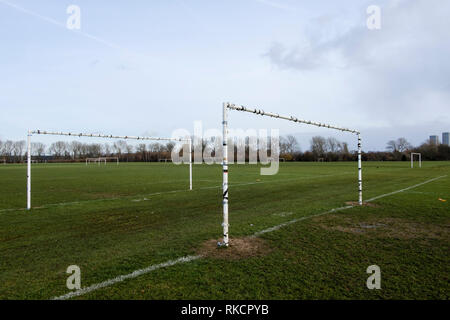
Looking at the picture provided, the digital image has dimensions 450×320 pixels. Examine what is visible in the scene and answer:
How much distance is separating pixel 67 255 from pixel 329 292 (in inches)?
163

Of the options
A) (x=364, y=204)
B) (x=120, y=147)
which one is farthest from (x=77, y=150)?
(x=364, y=204)

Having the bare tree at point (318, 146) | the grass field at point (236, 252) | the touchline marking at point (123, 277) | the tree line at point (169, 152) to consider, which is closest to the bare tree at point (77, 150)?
the tree line at point (169, 152)

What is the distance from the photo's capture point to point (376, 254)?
4.70 m

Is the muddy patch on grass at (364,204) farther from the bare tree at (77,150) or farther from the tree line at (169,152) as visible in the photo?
the bare tree at (77,150)

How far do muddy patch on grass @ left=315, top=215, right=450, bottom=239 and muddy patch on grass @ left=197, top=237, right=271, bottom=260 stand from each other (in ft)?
6.75

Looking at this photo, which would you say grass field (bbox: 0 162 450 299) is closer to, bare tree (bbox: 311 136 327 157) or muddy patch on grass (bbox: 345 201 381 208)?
muddy patch on grass (bbox: 345 201 381 208)

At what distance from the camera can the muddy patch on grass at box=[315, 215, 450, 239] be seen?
19.2 ft

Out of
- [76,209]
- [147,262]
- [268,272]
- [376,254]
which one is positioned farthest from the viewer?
[76,209]

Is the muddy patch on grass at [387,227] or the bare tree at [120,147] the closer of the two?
the muddy patch on grass at [387,227]

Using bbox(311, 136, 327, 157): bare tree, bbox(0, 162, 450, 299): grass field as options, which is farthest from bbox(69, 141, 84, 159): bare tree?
bbox(0, 162, 450, 299): grass field

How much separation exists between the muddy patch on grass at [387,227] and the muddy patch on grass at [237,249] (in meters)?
2.06

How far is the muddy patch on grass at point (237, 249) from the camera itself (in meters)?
4.71
